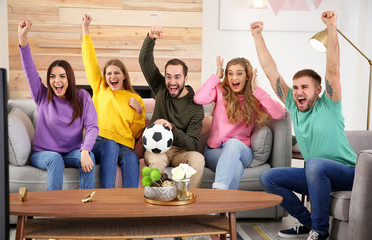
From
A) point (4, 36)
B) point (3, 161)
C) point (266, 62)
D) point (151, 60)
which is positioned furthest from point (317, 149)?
point (4, 36)

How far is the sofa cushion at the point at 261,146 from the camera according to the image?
2.84 m

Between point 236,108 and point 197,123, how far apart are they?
28 centimetres

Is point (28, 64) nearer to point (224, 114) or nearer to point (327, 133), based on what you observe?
point (224, 114)

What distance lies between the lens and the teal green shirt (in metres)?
2.33

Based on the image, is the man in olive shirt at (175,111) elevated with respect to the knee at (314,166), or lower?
elevated

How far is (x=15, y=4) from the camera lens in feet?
15.0

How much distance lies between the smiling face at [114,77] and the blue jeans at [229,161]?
760 mm

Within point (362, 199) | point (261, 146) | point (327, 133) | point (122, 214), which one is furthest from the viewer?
point (261, 146)

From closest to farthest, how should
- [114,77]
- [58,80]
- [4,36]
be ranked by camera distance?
[58,80] → [114,77] → [4,36]

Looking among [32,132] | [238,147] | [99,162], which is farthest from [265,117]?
[32,132]

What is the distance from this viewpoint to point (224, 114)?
9.52 ft

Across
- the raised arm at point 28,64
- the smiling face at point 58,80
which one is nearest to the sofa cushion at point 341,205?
the smiling face at point 58,80

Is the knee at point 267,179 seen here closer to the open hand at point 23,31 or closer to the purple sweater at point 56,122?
the purple sweater at point 56,122

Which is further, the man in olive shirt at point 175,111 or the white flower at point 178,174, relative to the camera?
the man in olive shirt at point 175,111
